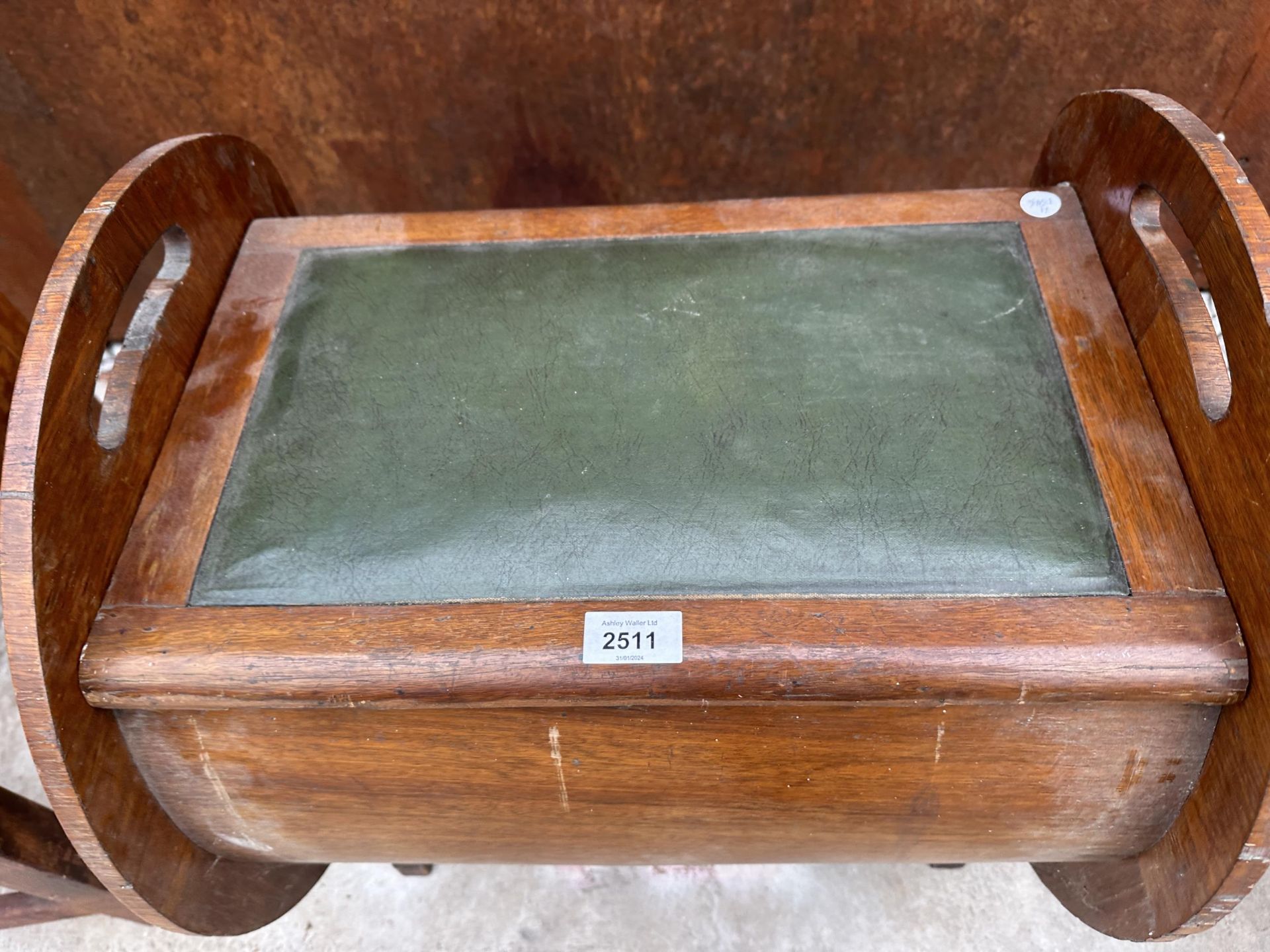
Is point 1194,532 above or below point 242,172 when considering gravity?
below

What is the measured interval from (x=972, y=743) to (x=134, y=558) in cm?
86

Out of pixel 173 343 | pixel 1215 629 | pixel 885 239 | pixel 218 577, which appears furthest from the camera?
pixel 885 239

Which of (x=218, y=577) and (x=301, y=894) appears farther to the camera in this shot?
(x=301, y=894)

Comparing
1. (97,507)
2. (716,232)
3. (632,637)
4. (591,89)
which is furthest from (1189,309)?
(97,507)

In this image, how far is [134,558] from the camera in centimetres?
91

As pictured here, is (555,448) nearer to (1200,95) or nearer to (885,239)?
(885,239)

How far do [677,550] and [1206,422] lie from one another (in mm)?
525

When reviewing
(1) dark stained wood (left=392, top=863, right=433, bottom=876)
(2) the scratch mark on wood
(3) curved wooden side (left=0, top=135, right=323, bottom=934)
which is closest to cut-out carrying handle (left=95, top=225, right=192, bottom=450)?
(3) curved wooden side (left=0, top=135, right=323, bottom=934)

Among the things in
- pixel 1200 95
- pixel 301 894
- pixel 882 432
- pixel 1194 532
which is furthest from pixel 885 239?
pixel 301 894

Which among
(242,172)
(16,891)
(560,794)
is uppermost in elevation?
(242,172)

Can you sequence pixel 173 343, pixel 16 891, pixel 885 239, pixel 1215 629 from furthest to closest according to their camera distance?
1. pixel 16 891
2. pixel 885 239
3. pixel 173 343
4. pixel 1215 629

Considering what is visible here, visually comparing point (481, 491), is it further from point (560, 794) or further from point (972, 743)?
point (972, 743)

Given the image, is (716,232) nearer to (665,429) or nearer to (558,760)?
(665,429)

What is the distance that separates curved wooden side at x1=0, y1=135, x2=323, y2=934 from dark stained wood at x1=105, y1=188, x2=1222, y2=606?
1.3 inches
